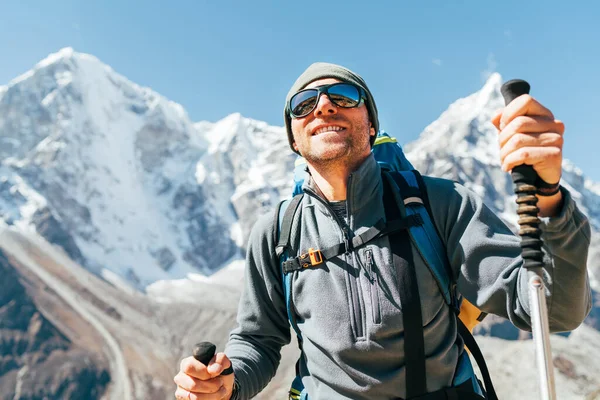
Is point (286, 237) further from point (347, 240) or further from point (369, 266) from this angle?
point (369, 266)

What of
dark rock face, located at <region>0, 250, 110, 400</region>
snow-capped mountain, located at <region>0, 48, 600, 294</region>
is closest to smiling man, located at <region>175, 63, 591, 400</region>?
dark rock face, located at <region>0, 250, 110, 400</region>

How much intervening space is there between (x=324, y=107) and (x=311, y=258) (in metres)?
1.08

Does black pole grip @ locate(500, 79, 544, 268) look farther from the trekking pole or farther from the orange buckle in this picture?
the orange buckle

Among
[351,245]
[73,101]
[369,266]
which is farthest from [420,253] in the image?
[73,101]

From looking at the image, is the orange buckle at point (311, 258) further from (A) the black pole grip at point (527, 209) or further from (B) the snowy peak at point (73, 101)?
(B) the snowy peak at point (73, 101)

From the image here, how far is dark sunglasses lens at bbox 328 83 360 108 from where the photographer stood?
3.39 m

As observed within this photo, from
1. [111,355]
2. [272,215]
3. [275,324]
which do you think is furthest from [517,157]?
[111,355]

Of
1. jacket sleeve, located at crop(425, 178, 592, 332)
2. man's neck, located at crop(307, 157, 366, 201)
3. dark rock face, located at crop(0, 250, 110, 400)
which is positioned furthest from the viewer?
dark rock face, located at crop(0, 250, 110, 400)

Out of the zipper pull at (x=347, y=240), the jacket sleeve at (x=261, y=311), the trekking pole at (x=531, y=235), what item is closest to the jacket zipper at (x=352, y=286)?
the zipper pull at (x=347, y=240)

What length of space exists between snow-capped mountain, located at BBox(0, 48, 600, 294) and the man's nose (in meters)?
112

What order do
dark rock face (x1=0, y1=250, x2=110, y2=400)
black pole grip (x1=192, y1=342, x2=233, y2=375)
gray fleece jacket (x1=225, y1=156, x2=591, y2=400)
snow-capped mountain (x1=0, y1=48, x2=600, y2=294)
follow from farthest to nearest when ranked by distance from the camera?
1. snow-capped mountain (x1=0, y1=48, x2=600, y2=294)
2. dark rock face (x1=0, y1=250, x2=110, y2=400)
3. black pole grip (x1=192, y1=342, x2=233, y2=375)
4. gray fleece jacket (x1=225, y1=156, x2=591, y2=400)

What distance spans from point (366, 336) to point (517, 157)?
4.76ft

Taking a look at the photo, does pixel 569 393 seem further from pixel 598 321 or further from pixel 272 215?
pixel 598 321

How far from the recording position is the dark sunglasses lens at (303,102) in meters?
3.44
